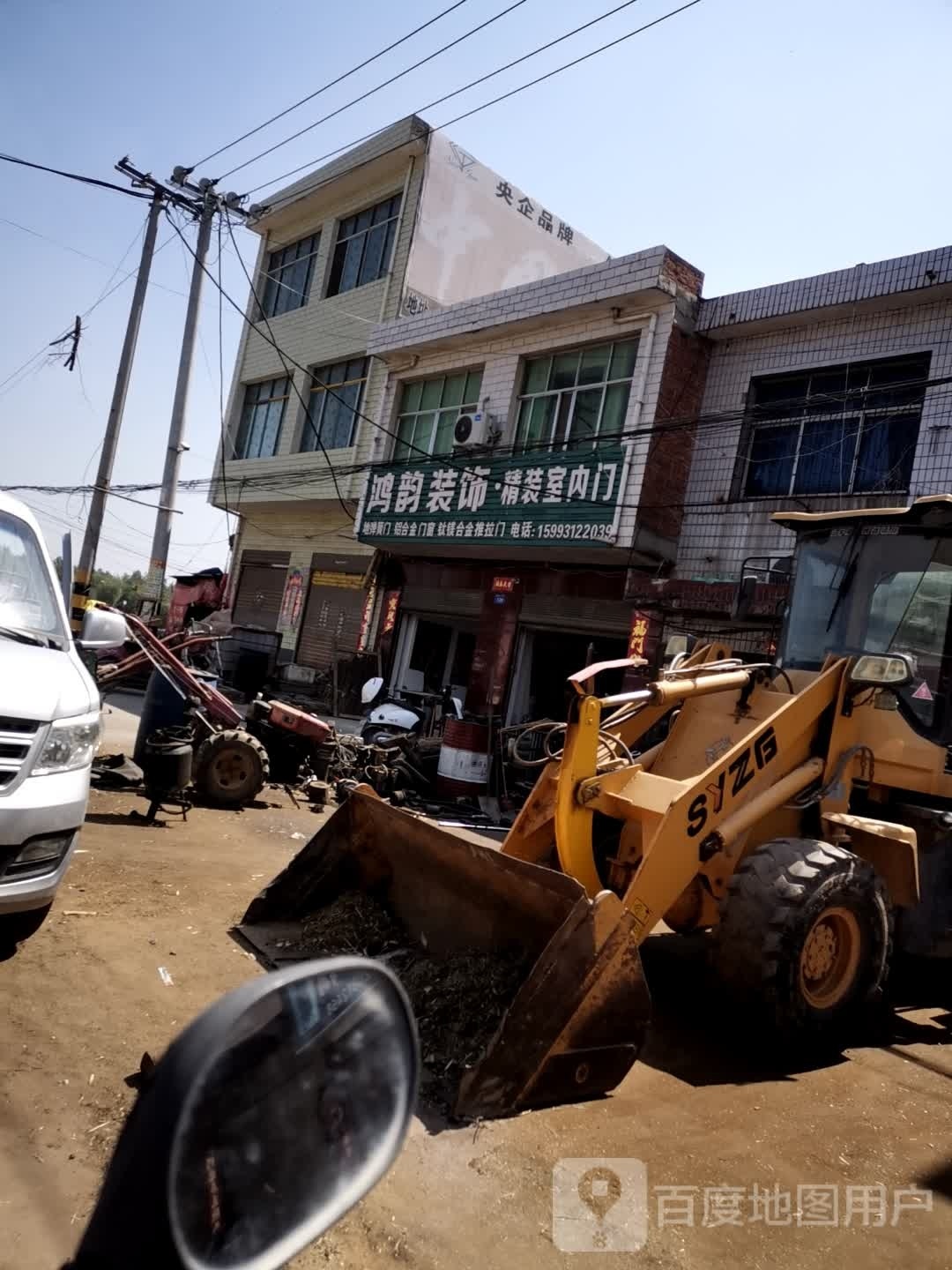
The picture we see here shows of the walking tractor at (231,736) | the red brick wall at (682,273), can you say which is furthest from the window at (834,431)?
the walking tractor at (231,736)

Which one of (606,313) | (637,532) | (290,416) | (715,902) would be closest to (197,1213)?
(715,902)

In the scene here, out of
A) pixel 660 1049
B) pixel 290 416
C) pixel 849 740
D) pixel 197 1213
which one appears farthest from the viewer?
pixel 290 416

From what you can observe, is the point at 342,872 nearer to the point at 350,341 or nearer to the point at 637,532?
the point at 637,532

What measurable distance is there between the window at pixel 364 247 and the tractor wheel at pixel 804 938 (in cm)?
1964

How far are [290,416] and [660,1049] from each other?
2137 cm

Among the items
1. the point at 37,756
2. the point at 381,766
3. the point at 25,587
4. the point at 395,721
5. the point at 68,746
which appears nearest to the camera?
the point at 37,756

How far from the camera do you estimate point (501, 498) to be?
16.0 meters

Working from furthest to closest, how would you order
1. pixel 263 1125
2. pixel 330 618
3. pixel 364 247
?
pixel 364 247 → pixel 330 618 → pixel 263 1125

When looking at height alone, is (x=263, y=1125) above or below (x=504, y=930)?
above

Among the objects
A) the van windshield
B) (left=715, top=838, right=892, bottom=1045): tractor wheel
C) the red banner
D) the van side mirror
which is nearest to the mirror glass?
(left=715, top=838, right=892, bottom=1045): tractor wheel

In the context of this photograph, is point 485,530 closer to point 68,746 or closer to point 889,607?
point 889,607

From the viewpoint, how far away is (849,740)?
5.21 meters

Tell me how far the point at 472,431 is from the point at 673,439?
426 centimetres

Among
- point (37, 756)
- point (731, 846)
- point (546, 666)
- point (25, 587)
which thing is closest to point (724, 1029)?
point (731, 846)
